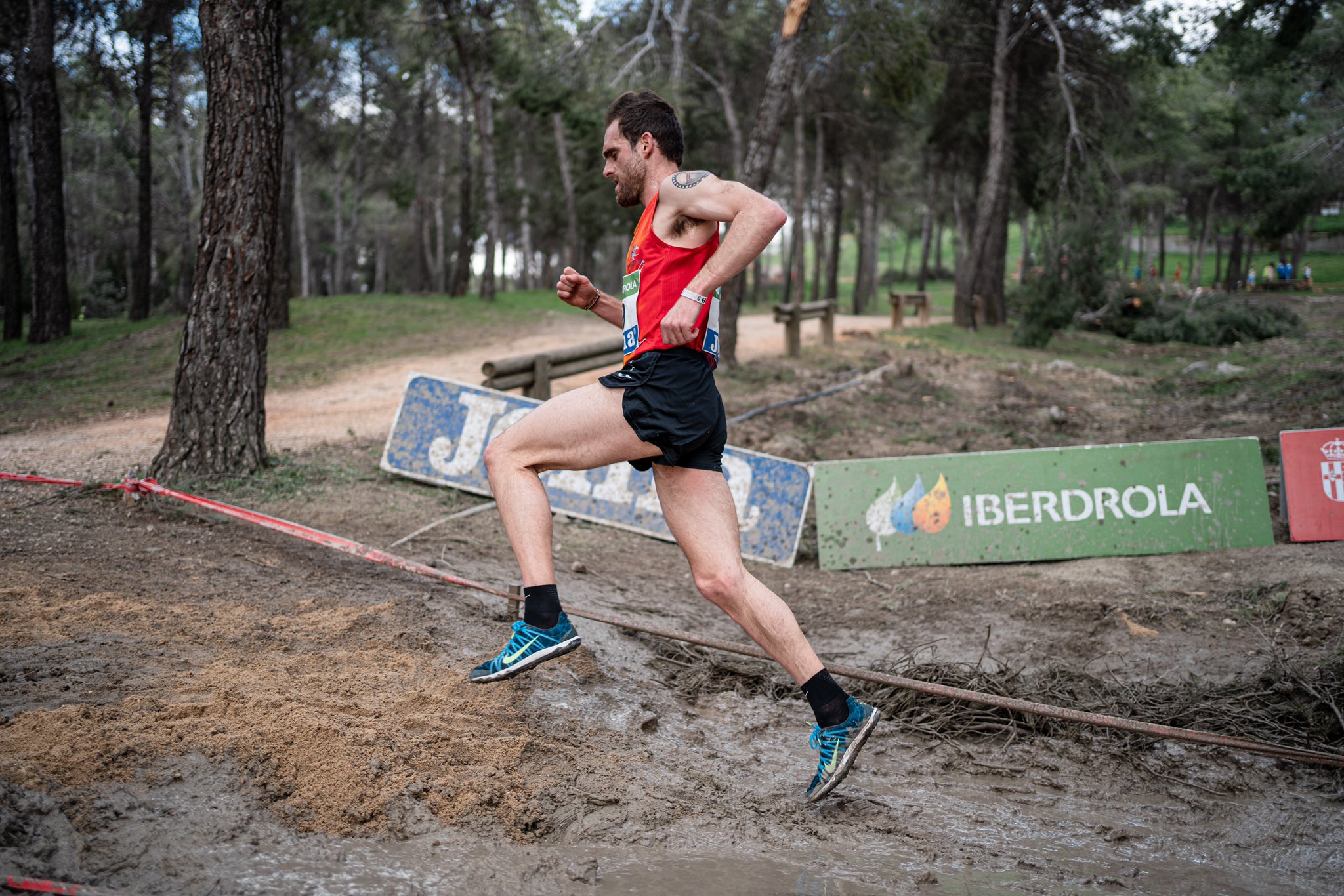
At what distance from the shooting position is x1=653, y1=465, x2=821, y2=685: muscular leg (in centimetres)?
312

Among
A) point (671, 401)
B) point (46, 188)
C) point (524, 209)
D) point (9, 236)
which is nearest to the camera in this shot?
point (671, 401)

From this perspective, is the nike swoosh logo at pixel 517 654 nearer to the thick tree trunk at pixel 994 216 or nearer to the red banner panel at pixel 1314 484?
the red banner panel at pixel 1314 484

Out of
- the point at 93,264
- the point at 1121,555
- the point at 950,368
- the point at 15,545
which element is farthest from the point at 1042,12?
the point at 93,264

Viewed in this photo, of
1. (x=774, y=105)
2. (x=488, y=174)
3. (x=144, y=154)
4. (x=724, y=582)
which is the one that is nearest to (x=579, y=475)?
(x=724, y=582)

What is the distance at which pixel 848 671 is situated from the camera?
3764mm

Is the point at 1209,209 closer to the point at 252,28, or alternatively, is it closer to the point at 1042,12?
the point at 1042,12

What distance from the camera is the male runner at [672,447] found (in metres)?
3.05

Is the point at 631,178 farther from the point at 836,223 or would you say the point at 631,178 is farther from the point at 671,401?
the point at 836,223

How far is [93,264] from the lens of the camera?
44969 millimetres

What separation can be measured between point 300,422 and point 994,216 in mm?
19193

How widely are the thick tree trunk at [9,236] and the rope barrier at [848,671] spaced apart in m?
15.2

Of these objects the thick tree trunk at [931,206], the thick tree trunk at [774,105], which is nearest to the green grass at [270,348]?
the thick tree trunk at [774,105]

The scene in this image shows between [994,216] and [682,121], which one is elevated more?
[682,121]

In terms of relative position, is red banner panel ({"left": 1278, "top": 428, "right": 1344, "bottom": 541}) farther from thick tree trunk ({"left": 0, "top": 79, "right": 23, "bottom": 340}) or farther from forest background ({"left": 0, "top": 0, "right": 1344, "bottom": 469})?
thick tree trunk ({"left": 0, "top": 79, "right": 23, "bottom": 340})
